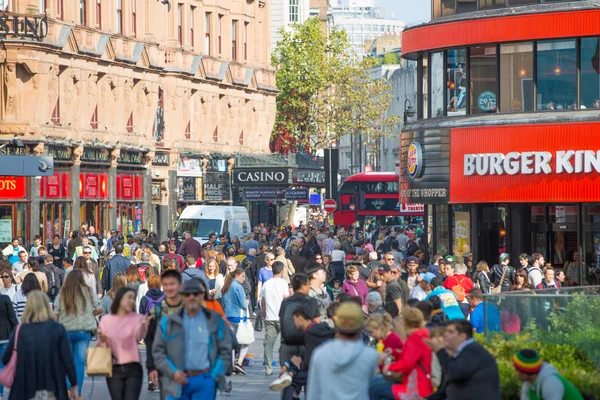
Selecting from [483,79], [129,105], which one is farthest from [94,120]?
[483,79]

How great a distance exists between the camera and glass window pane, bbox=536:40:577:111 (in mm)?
30719

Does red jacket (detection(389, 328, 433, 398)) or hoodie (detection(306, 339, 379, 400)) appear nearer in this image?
hoodie (detection(306, 339, 379, 400))

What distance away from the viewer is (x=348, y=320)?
10.2m

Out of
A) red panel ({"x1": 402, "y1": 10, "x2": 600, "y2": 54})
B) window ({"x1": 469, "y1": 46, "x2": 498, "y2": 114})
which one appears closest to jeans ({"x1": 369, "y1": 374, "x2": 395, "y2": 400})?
red panel ({"x1": 402, "y1": 10, "x2": 600, "y2": 54})

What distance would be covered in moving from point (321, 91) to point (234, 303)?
67.6 meters

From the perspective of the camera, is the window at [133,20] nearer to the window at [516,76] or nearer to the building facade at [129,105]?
the building facade at [129,105]

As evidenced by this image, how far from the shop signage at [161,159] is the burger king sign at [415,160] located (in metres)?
22.9

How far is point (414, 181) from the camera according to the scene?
34.2 meters

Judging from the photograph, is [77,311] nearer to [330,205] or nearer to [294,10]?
[330,205]

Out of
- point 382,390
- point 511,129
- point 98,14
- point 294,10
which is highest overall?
point 294,10

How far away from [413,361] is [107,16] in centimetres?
4079

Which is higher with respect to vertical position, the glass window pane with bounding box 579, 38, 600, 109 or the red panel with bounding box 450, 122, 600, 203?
the glass window pane with bounding box 579, 38, 600, 109

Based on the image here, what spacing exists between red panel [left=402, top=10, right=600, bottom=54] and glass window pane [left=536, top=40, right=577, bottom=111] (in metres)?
0.29

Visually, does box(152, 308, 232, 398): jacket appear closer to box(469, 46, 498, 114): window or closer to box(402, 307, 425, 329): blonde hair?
box(402, 307, 425, 329): blonde hair
